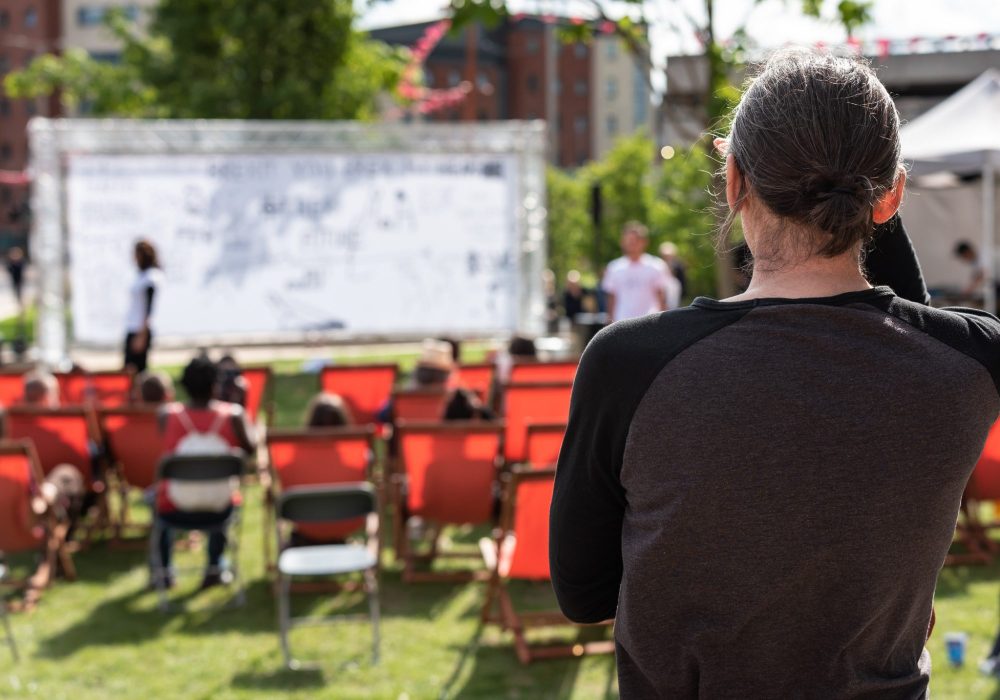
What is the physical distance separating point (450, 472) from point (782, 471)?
5202 mm

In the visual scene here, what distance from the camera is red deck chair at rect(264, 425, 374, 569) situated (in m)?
6.31

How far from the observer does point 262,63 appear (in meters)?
24.4

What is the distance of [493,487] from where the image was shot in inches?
261

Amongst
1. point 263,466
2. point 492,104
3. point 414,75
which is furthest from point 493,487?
point 492,104

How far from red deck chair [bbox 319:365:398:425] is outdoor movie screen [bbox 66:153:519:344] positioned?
6.42 meters

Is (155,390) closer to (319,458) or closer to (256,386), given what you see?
(256,386)

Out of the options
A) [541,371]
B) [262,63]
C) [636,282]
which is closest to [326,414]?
[541,371]

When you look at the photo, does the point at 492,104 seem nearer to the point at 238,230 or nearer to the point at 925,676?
the point at 238,230

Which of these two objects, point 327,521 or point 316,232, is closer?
point 327,521

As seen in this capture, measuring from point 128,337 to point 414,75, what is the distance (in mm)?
19833

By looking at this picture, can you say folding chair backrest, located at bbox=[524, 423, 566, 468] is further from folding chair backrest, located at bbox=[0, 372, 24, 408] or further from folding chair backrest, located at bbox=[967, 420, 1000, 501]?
folding chair backrest, located at bbox=[0, 372, 24, 408]

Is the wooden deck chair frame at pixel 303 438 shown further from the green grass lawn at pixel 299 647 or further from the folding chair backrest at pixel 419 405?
the folding chair backrest at pixel 419 405

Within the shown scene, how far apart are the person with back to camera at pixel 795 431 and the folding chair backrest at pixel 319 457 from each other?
4922mm

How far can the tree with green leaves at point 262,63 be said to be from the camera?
24.0 m
